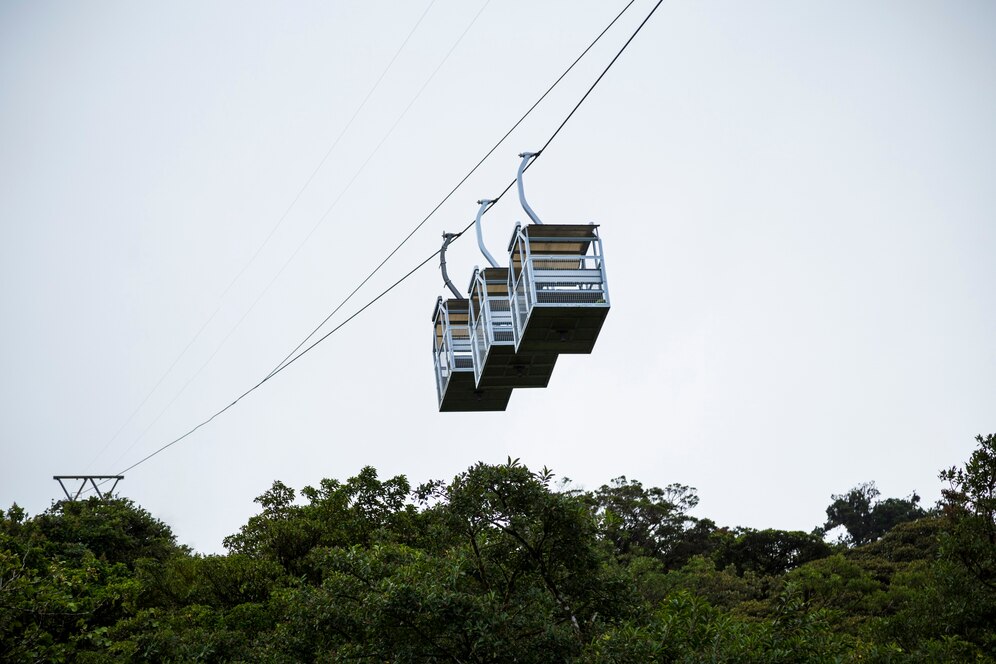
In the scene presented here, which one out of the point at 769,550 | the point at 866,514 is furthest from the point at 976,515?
the point at 866,514

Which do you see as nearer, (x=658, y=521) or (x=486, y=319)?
(x=486, y=319)

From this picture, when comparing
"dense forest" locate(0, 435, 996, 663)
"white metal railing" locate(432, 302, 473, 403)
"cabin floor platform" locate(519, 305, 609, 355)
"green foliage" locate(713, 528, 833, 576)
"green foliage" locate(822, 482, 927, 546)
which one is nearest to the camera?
"dense forest" locate(0, 435, 996, 663)

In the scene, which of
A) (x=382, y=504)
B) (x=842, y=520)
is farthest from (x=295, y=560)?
(x=842, y=520)

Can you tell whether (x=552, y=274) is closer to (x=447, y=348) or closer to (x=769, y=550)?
(x=447, y=348)

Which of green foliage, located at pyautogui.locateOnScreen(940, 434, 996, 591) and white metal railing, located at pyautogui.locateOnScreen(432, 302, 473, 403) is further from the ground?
white metal railing, located at pyautogui.locateOnScreen(432, 302, 473, 403)

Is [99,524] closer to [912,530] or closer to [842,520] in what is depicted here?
[912,530]

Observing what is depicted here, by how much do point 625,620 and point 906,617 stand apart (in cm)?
677

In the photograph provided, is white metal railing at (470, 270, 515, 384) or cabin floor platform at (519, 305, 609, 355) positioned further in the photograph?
white metal railing at (470, 270, 515, 384)

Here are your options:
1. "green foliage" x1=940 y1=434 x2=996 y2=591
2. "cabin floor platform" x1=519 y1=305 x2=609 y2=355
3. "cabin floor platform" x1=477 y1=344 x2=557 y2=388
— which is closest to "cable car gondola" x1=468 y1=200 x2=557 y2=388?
"cabin floor platform" x1=477 y1=344 x2=557 y2=388

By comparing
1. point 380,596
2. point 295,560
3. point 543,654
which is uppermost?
point 295,560

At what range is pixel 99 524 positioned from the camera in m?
30.3

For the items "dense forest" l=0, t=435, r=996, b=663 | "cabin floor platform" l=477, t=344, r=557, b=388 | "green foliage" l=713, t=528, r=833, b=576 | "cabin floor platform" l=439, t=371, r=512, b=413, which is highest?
"green foliage" l=713, t=528, r=833, b=576

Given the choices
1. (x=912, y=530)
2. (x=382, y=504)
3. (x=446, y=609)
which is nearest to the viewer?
(x=446, y=609)

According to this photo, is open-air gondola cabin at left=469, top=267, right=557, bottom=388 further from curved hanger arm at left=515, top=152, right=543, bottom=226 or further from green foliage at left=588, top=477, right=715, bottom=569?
green foliage at left=588, top=477, right=715, bottom=569
